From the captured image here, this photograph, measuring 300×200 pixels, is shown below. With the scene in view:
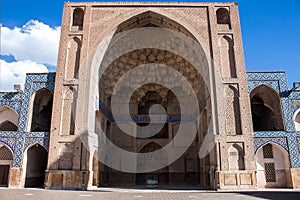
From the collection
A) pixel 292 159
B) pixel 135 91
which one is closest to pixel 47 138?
pixel 135 91

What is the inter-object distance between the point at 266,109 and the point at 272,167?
365 centimetres

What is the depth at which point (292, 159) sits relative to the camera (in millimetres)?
10773

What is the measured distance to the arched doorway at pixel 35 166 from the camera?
11.4 meters

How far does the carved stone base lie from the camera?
9.92 m

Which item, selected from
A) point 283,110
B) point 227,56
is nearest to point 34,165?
point 227,56

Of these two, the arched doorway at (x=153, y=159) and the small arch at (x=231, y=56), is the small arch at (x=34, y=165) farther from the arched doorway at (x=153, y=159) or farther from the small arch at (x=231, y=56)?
the small arch at (x=231, y=56)

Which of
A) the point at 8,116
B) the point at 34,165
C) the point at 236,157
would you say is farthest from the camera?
the point at 8,116

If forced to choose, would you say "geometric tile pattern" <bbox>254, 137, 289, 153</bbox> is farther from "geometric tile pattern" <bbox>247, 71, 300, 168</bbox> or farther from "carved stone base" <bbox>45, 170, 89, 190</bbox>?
"carved stone base" <bbox>45, 170, 89, 190</bbox>

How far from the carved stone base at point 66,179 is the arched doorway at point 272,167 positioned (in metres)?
7.39

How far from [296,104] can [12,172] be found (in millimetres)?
12900

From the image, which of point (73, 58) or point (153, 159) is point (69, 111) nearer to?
point (73, 58)

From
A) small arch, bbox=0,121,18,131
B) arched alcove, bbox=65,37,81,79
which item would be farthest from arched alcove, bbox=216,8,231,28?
small arch, bbox=0,121,18,131

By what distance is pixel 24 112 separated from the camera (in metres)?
11.4

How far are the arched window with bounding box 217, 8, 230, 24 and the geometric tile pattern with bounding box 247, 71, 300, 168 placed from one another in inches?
113
